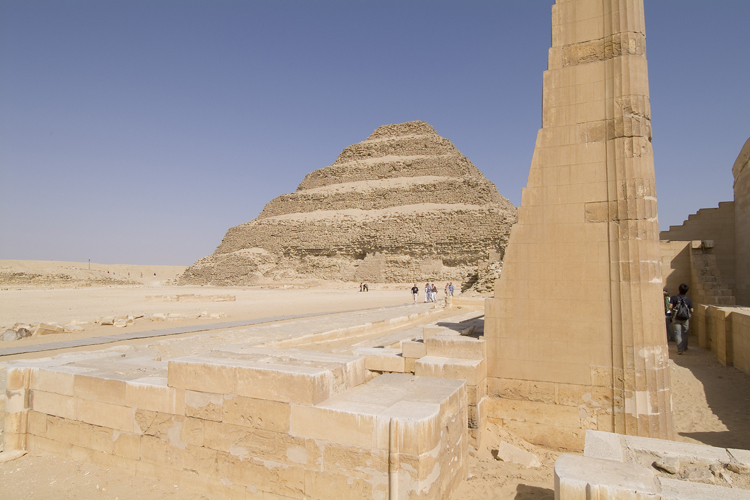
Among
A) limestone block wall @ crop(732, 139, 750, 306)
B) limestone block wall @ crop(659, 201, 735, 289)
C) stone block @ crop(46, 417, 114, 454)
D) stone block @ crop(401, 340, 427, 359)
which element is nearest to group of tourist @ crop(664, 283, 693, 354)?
limestone block wall @ crop(732, 139, 750, 306)

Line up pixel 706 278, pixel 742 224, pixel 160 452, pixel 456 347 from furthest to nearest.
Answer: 1. pixel 742 224
2. pixel 706 278
3. pixel 456 347
4. pixel 160 452

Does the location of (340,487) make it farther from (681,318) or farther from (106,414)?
(681,318)

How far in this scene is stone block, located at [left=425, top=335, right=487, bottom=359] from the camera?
4164 millimetres

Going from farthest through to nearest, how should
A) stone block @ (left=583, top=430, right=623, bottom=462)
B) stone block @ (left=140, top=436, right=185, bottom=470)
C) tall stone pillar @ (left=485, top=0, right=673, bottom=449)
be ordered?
tall stone pillar @ (left=485, top=0, right=673, bottom=449)
stone block @ (left=140, top=436, right=185, bottom=470)
stone block @ (left=583, top=430, right=623, bottom=462)

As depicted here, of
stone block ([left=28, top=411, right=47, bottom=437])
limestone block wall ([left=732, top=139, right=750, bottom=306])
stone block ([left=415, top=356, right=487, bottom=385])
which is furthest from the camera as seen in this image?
limestone block wall ([left=732, top=139, right=750, bottom=306])

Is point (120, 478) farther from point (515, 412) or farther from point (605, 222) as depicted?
point (605, 222)

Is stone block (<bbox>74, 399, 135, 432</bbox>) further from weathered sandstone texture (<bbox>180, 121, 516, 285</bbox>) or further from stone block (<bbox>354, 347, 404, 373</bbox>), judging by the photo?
weathered sandstone texture (<bbox>180, 121, 516, 285</bbox>)

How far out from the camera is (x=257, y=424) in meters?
2.68

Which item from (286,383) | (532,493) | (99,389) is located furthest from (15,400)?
(532,493)

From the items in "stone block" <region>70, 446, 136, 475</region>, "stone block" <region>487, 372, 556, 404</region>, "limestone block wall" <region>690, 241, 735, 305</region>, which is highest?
"limestone block wall" <region>690, 241, 735, 305</region>

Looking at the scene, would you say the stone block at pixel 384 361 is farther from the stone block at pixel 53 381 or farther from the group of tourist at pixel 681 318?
the group of tourist at pixel 681 318

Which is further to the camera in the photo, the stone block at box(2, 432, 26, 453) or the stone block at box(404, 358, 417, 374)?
the stone block at box(404, 358, 417, 374)

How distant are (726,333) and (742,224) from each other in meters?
4.61

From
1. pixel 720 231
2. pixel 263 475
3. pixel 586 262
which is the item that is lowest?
pixel 263 475
